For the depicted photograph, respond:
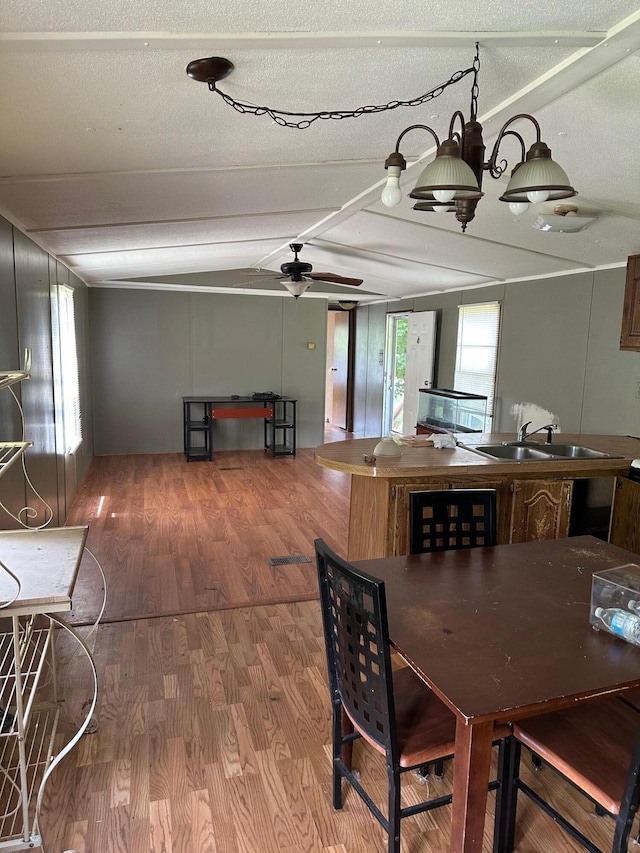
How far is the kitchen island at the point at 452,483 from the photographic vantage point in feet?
9.98

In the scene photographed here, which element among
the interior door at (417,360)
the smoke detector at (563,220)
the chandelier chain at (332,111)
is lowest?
the interior door at (417,360)

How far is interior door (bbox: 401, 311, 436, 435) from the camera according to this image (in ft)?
23.4

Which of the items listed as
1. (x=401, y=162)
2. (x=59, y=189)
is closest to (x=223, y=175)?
(x=59, y=189)

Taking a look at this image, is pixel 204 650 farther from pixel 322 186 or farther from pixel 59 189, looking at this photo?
pixel 322 186

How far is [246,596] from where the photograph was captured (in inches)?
137

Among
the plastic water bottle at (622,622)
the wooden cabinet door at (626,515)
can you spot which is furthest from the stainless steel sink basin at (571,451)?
the plastic water bottle at (622,622)

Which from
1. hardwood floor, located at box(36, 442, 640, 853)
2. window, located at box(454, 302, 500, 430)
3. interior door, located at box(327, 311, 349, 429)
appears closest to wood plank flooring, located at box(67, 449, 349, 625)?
hardwood floor, located at box(36, 442, 640, 853)

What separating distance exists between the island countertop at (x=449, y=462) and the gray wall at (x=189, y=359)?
459 centimetres

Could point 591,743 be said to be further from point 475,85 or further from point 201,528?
point 201,528

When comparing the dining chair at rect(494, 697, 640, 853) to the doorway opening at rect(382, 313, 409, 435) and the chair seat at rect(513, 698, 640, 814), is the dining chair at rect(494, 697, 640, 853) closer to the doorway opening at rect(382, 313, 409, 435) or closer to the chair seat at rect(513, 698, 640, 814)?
the chair seat at rect(513, 698, 640, 814)

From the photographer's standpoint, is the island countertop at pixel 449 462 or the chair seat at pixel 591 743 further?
the island countertop at pixel 449 462

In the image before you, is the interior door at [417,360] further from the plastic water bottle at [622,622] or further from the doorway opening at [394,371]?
the plastic water bottle at [622,622]

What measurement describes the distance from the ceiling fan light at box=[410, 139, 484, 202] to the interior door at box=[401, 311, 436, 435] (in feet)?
18.1

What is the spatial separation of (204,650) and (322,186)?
2.60 meters
